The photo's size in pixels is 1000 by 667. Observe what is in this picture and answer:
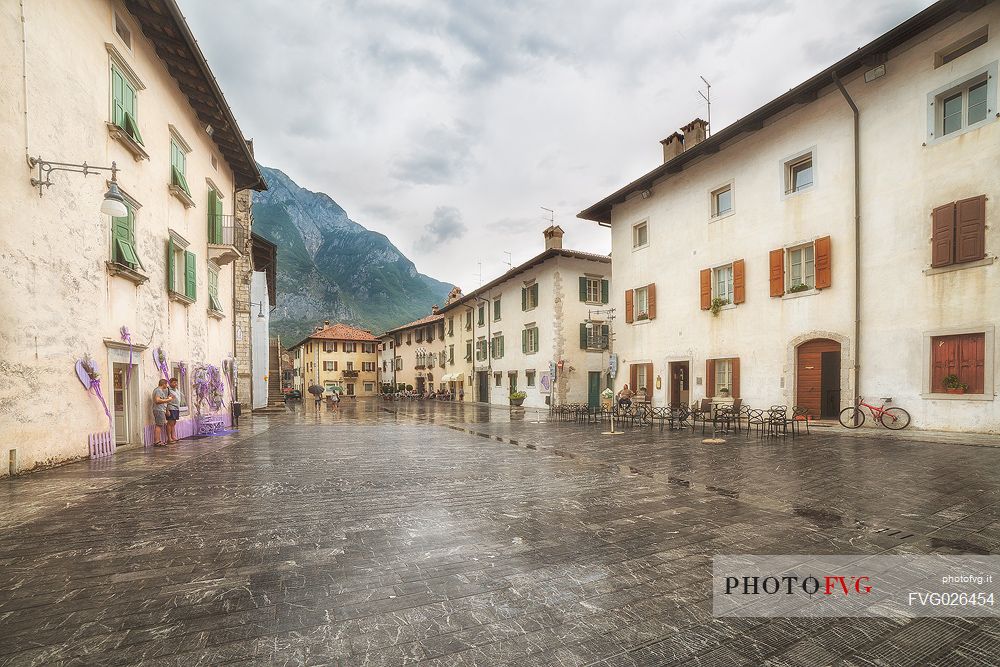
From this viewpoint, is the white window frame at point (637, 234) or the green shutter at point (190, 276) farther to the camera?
the white window frame at point (637, 234)

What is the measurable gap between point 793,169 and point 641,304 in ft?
25.1

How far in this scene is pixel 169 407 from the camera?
40.2 feet

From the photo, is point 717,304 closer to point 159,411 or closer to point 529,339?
point 529,339

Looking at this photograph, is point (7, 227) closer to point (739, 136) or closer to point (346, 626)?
point (346, 626)

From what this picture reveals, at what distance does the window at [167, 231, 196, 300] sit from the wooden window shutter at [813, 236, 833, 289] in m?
18.8

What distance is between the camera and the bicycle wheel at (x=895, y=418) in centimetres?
1199

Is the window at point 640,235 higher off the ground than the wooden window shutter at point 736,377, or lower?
higher

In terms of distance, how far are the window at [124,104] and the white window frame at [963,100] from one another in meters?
19.5

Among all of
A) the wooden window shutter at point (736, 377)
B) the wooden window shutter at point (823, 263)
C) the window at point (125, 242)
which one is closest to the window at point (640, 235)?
the wooden window shutter at point (736, 377)

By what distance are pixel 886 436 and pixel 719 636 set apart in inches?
481

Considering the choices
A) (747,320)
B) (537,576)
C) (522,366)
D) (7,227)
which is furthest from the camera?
(522,366)

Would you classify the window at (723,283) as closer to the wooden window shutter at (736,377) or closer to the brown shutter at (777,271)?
the brown shutter at (777,271)

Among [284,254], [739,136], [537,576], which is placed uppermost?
[284,254]

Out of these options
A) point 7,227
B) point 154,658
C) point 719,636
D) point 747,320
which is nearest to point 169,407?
point 7,227
